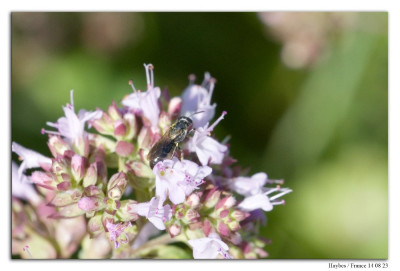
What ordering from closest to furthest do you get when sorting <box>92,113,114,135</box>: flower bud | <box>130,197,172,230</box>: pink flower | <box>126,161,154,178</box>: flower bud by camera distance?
1. <box>130,197,172,230</box>: pink flower
2. <box>126,161,154,178</box>: flower bud
3. <box>92,113,114,135</box>: flower bud

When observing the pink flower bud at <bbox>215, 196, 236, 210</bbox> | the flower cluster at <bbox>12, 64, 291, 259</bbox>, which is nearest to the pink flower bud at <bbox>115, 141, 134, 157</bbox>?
the flower cluster at <bbox>12, 64, 291, 259</bbox>

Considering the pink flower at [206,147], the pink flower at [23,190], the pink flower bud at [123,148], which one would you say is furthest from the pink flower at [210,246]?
the pink flower at [23,190]

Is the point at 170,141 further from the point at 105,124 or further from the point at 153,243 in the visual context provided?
the point at 153,243

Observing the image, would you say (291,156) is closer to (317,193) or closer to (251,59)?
(317,193)

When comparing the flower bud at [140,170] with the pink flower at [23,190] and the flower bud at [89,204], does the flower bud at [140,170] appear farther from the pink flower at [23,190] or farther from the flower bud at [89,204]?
the pink flower at [23,190]

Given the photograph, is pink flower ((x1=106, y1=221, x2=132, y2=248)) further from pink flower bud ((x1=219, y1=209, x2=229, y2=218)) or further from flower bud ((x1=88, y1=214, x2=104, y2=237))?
pink flower bud ((x1=219, y1=209, x2=229, y2=218))
